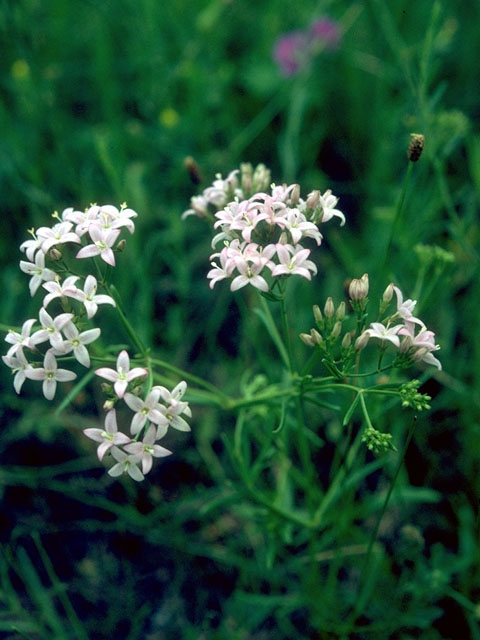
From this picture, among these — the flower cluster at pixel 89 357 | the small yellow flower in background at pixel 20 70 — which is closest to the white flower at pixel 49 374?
the flower cluster at pixel 89 357

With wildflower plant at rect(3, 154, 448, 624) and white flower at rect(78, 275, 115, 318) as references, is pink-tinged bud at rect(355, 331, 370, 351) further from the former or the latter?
white flower at rect(78, 275, 115, 318)

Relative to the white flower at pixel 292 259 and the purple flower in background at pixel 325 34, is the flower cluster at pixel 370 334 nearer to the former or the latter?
the white flower at pixel 292 259

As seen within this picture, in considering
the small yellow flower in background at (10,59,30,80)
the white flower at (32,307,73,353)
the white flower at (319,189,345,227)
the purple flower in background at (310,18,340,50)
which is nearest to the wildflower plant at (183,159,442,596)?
the white flower at (319,189,345,227)

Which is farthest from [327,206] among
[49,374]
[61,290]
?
[49,374]

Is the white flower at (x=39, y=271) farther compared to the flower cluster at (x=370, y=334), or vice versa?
the white flower at (x=39, y=271)

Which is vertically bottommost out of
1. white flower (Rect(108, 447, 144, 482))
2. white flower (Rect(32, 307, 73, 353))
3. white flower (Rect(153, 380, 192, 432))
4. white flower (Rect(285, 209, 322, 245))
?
white flower (Rect(108, 447, 144, 482))

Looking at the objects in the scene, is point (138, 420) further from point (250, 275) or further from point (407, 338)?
point (407, 338)
